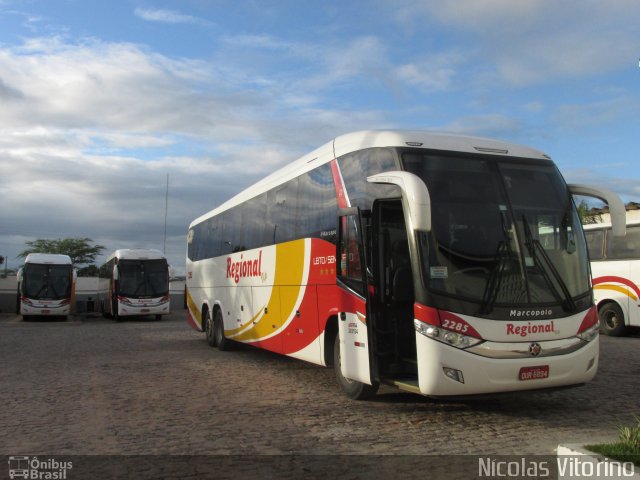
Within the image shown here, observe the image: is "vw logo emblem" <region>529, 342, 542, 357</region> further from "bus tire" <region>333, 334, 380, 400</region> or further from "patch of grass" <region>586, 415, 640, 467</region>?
"bus tire" <region>333, 334, 380, 400</region>

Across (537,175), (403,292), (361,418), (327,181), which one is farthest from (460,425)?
(327,181)

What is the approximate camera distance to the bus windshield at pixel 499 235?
6949 millimetres

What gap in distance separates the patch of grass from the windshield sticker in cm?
238

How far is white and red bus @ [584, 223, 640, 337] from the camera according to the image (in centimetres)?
1728

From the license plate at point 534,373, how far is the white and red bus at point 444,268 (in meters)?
0.01

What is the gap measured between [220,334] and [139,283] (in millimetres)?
17072

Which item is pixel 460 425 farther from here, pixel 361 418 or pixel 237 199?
pixel 237 199

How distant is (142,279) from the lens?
31.3m

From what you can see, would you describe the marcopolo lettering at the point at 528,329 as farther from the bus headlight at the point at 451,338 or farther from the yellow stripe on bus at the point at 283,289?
the yellow stripe on bus at the point at 283,289

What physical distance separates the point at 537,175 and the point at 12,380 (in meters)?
9.05

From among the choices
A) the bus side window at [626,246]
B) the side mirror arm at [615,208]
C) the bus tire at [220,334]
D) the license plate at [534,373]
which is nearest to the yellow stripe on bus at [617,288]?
the bus side window at [626,246]

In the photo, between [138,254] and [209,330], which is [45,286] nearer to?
[138,254]

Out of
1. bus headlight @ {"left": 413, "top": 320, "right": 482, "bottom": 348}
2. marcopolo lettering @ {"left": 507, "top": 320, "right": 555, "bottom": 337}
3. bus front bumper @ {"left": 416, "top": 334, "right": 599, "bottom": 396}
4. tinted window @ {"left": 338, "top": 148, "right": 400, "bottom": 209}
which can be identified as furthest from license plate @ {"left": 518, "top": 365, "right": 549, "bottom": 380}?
tinted window @ {"left": 338, "top": 148, "right": 400, "bottom": 209}

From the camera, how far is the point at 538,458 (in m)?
5.85
